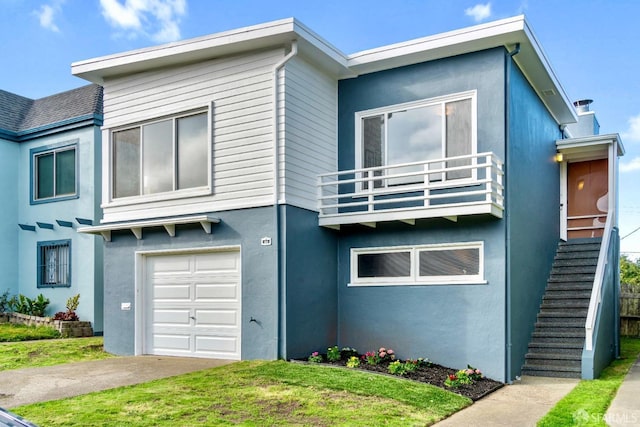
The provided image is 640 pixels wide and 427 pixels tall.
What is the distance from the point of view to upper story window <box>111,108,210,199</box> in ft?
34.6

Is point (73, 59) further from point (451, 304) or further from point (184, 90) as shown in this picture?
point (451, 304)

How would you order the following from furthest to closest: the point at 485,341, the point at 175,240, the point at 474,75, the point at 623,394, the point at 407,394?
the point at 175,240
the point at 474,75
the point at 485,341
the point at 623,394
the point at 407,394

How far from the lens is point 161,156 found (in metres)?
11.0

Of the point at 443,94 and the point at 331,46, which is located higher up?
the point at 331,46

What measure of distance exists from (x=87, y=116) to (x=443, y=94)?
29.2ft

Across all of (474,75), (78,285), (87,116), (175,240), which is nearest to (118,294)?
(175,240)

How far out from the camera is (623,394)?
7.88 meters

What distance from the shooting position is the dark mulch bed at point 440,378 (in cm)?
812

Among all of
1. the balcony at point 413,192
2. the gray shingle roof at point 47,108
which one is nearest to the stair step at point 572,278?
the balcony at point 413,192

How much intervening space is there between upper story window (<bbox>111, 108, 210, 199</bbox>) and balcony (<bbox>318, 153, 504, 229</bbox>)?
2.25m

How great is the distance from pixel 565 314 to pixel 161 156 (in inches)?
313

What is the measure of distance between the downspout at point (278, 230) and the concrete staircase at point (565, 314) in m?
4.09

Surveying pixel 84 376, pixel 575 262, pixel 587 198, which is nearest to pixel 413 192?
pixel 575 262

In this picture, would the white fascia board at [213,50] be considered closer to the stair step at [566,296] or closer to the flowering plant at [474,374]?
the flowering plant at [474,374]
